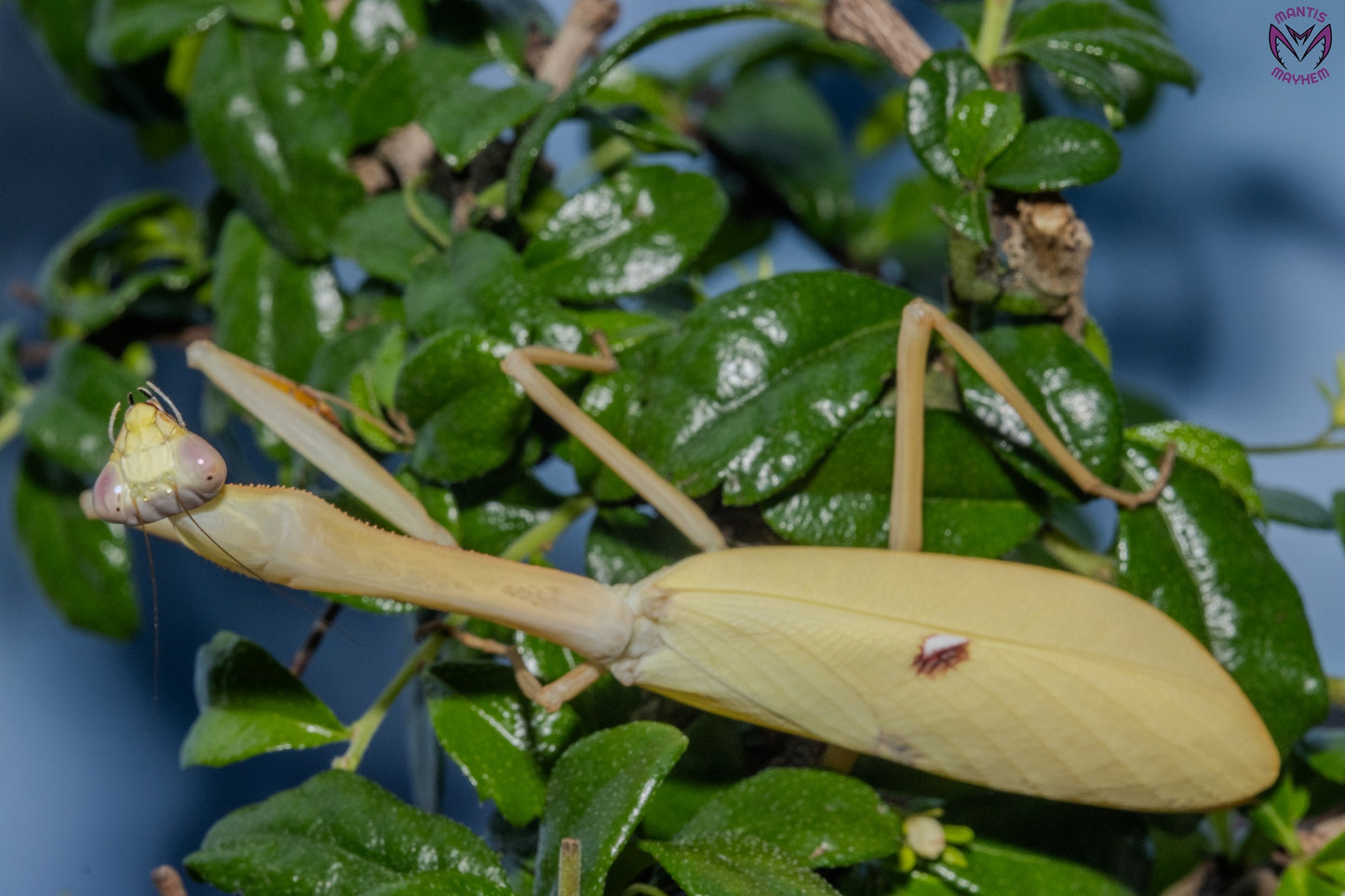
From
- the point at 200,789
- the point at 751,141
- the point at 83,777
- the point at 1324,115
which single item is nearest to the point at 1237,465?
the point at 751,141

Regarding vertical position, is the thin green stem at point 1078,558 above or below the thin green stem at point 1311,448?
below

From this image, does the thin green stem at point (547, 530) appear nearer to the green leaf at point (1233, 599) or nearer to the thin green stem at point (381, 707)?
the thin green stem at point (381, 707)

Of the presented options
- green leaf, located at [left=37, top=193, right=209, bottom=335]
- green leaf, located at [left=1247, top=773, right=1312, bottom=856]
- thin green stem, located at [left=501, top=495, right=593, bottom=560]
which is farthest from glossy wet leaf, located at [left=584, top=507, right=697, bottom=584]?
green leaf, located at [left=37, top=193, right=209, bottom=335]

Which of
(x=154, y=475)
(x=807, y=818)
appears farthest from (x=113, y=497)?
(x=807, y=818)

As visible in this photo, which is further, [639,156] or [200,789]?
[200,789]

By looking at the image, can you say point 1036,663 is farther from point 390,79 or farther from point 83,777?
point 83,777

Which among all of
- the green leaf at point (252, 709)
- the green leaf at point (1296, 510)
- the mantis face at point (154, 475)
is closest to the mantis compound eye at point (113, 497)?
the mantis face at point (154, 475)

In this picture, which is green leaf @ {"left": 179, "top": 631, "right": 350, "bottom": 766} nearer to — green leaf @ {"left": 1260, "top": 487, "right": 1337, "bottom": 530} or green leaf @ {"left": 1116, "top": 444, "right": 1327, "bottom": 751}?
green leaf @ {"left": 1116, "top": 444, "right": 1327, "bottom": 751}
